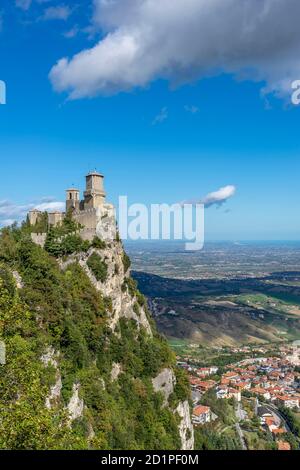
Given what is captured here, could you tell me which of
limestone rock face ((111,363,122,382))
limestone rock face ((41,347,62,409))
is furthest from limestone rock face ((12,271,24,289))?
limestone rock face ((111,363,122,382))

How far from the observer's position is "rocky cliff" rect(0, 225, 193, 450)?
76.2ft

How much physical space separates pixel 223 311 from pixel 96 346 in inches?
4132

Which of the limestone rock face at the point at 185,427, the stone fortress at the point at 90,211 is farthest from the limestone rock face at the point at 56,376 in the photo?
the limestone rock face at the point at 185,427

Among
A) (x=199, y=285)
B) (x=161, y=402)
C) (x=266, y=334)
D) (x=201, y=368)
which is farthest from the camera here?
(x=199, y=285)

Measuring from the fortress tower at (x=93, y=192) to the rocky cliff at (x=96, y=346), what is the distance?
10.7 ft

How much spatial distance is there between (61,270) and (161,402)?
40.9 ft

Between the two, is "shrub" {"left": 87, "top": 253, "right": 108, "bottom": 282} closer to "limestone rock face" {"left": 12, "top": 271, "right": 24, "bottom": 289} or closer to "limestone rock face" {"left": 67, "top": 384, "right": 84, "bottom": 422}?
"limestone rock face" {"left": 12, "top": 271, "right": 24, "bottom": 289}

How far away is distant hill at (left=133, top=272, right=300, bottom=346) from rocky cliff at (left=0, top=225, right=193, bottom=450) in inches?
2919

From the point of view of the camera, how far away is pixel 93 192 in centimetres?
3475

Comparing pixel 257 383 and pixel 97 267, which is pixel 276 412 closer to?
pixel 257 383

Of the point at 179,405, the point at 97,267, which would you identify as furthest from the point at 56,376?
the point at 179,405
